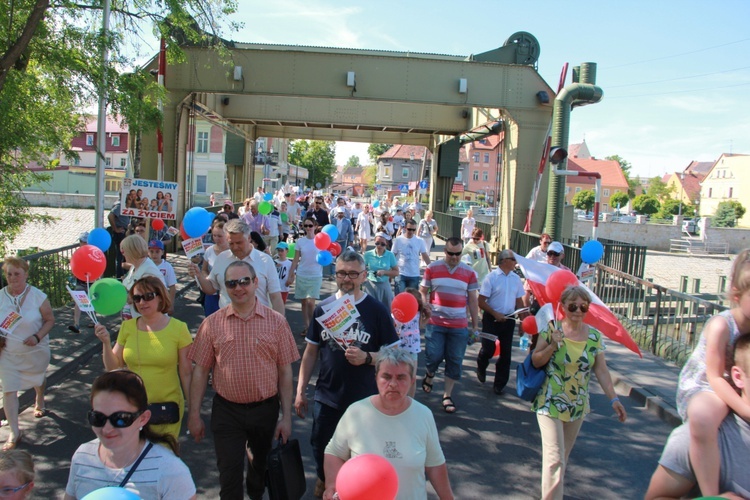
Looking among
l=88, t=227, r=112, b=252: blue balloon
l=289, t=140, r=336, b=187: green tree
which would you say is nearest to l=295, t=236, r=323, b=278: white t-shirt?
l=88, t=227, r=112, b=252: blue balloon

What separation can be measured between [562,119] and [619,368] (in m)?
8.08

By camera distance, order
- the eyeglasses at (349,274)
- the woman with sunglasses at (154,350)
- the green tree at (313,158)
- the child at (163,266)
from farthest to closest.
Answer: the green tree at (313,158)
the child at (163,266)
the eyeglasses at (349,274)
the woman with sunglasses at (154,350)

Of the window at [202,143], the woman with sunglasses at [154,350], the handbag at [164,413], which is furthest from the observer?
the window at [202,143]

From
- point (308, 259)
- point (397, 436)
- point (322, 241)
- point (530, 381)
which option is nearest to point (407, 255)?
point (322, 241)

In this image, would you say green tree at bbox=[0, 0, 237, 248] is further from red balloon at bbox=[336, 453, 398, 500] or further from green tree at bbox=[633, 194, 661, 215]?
green tree at bbox=[633, 194, 661, 215]

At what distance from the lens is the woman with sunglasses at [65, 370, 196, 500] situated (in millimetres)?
2559

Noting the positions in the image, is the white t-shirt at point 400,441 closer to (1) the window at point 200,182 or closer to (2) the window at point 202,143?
(2) the window at point 202,143

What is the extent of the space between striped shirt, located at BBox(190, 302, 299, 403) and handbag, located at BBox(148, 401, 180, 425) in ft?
0.98

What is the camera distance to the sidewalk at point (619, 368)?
7207mm

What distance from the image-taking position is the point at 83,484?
256cm

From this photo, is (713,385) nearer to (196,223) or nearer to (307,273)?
(196,223)

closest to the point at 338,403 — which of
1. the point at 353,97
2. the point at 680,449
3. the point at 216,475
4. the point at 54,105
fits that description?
the point at 216,475

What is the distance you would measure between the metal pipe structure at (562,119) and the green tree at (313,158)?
8528 cm

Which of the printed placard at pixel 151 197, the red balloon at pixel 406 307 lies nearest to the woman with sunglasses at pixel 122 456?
the red balloon at pixel 406 307
